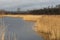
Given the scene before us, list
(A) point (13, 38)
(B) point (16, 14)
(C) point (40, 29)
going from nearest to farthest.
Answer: (A) point (13, 38) < (C) point (40, 29) < (B) point (16, 14)

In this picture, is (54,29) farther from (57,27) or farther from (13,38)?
(13,38)

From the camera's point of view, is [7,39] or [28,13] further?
[28,13]

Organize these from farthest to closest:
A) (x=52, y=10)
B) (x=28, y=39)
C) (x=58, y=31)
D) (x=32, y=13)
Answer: (x=32, y=13), (x=52, y=10), (x=28, y=39), (x=58, y=31)

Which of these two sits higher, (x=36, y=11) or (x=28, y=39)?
(x=36, y=11)

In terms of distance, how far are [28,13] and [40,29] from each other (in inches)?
789

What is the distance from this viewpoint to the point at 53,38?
11.2m

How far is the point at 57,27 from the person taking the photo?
12336 mm

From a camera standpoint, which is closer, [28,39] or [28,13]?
[28,39]

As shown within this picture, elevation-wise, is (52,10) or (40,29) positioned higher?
(52,10)

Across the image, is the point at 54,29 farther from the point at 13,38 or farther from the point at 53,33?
the point at 13,38

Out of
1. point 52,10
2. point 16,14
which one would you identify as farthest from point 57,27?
point 16,14

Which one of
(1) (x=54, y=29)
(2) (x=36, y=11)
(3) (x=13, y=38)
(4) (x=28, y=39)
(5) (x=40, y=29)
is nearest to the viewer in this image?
(3) (x=13, y=38)

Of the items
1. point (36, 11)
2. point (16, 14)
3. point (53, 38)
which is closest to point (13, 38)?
point (53, 38)

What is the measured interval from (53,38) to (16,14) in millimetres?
28787
